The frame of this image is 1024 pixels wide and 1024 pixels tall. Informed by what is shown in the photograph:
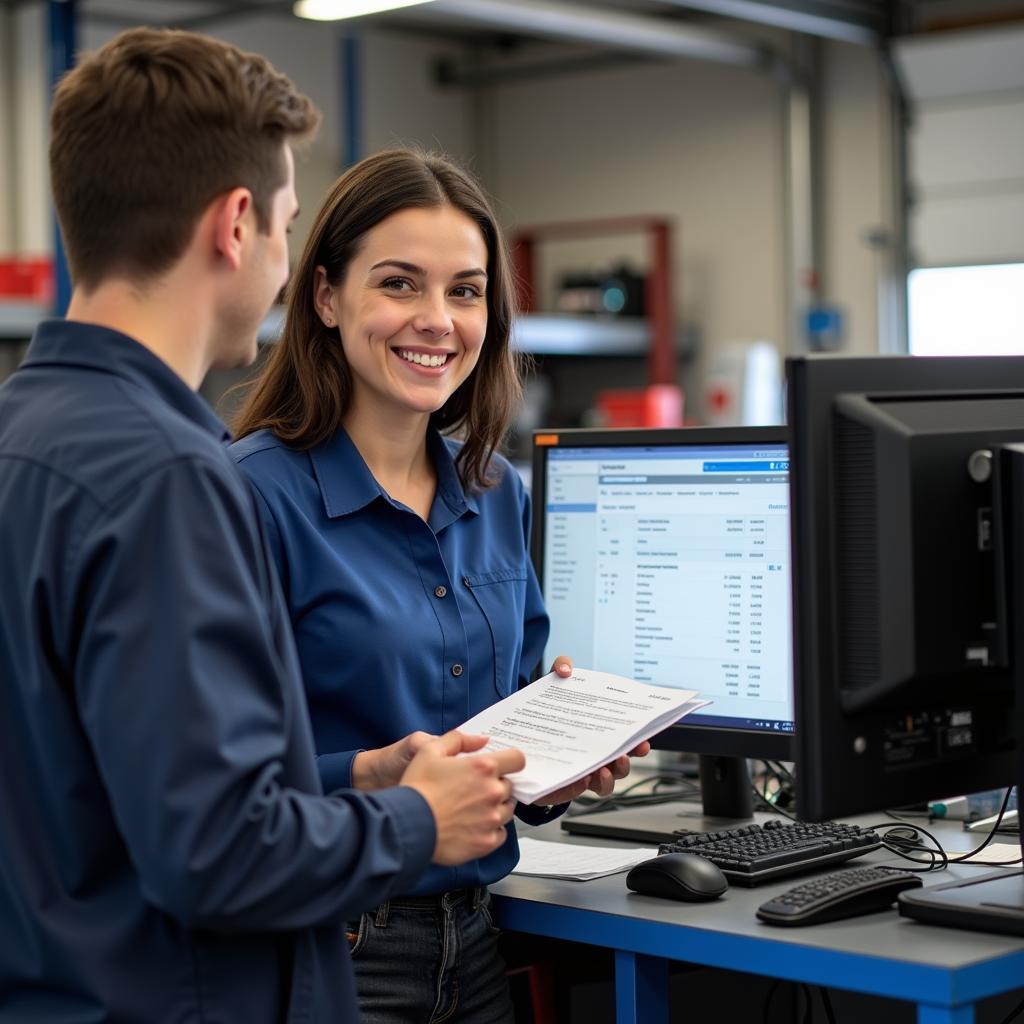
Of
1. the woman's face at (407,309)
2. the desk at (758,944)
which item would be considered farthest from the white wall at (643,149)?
the desk at (758,944)

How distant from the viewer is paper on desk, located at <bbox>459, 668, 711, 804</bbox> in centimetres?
148

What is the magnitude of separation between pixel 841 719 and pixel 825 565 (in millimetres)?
144

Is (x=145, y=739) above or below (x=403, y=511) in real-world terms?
below

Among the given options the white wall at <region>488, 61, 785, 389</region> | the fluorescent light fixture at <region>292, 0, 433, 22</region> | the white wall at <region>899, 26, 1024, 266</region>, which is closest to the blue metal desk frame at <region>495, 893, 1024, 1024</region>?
the fluorescent light fixture at <region>292, 0, 433, 22</region>

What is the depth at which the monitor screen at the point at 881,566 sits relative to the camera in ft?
4.49

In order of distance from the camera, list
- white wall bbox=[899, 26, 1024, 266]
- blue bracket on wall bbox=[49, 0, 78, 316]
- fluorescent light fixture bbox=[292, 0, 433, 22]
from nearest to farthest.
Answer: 1. fluorescent light fixture bbox=[292, 0, 433, 22]
2. blue bracket on wall bbox=[49, 0, 78, 316]
3. white wall bbox=[899, 26, 1024, 266]

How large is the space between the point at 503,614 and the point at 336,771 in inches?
11.6

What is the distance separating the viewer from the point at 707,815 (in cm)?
199

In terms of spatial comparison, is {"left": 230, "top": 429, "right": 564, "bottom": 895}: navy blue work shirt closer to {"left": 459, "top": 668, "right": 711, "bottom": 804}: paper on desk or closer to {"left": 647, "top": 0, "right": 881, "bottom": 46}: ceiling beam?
{"left": 459, "top": 668, "right": 711, "bottom": 804}: paper on desk

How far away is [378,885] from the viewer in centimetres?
118

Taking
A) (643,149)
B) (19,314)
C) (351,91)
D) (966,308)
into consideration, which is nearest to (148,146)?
(19,314)

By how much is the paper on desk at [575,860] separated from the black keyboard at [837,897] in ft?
0.77

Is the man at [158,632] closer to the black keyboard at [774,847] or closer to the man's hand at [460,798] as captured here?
the man's hand at [460,798]

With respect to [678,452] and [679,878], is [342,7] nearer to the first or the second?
[678,452]
